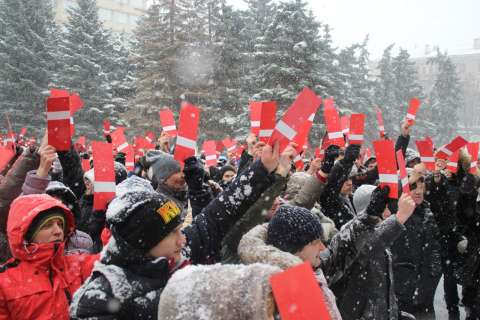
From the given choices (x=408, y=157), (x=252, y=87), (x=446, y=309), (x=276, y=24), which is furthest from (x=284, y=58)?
(x=446, y=309)

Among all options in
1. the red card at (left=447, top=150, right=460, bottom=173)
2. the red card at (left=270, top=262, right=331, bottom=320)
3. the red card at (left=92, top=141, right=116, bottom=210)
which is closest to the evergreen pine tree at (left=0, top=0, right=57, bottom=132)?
the red card at (left=447, top=150, right=460, bottom=173)

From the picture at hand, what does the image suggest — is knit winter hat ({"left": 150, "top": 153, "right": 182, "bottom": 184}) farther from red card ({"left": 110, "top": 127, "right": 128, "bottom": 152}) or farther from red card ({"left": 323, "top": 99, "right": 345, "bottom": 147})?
red card ({"left": 110, "top": 127, "right": 128, "bottom": 152})

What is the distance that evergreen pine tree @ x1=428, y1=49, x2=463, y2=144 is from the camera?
153 feet

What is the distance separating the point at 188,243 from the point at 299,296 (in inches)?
56.7

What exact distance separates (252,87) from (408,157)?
20.9m

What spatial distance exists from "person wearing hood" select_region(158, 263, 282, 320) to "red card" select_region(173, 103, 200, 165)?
2092 millimetres

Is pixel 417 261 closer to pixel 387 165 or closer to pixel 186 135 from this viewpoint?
pixel 387 165

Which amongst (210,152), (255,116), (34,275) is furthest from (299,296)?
(210,152)

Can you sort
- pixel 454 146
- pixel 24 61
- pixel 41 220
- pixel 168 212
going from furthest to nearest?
pixel 24 61 → pixel 454 146 → pixel 41 220 → pixel 168 212

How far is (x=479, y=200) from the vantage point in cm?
Answer: 548

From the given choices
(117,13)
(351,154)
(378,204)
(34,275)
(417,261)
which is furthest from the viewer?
(117,13)

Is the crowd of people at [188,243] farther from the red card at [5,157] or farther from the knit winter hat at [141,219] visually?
the red card at [5,157]

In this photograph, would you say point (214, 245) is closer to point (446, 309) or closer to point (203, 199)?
point (203, 199)

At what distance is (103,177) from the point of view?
3.12 m
